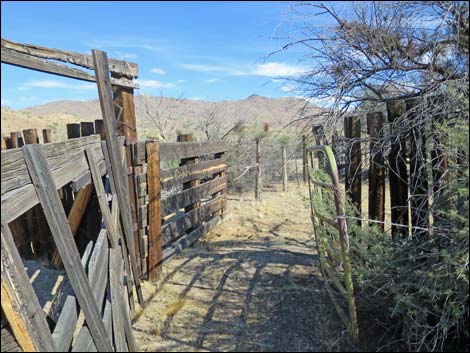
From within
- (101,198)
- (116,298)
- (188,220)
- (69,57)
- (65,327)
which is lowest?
(188,220)

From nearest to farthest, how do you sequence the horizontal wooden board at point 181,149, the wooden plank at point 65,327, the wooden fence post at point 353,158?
the wooden plank at point 65,327
the wooden fence post at point 353,158
the horizontal wooden board at point 181,149

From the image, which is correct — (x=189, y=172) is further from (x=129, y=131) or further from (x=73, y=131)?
(x=129, y=131)

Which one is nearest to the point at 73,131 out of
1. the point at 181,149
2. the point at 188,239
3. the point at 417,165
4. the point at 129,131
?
the point at 129,131

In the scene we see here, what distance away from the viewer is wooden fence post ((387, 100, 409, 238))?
3.82m

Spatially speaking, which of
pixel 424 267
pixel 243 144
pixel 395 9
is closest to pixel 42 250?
pixel 424 267

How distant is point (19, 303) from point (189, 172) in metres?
4.88

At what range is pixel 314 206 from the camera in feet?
13.3

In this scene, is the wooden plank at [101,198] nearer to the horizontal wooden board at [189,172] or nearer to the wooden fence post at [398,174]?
the horizontal wooden board at [189,172]

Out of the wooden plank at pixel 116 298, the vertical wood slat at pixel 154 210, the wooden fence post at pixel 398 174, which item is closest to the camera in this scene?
the wooden plank at pixel 116 298

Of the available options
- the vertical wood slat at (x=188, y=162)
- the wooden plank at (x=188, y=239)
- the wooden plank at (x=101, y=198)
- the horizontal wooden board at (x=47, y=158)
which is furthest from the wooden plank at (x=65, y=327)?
the vertical wood slat at (x=188, y=162)

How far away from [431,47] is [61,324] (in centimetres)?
367

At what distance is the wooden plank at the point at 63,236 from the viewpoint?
2036 millimetres

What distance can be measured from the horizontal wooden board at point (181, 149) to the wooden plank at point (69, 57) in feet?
2.80

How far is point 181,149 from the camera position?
20.1 ft
